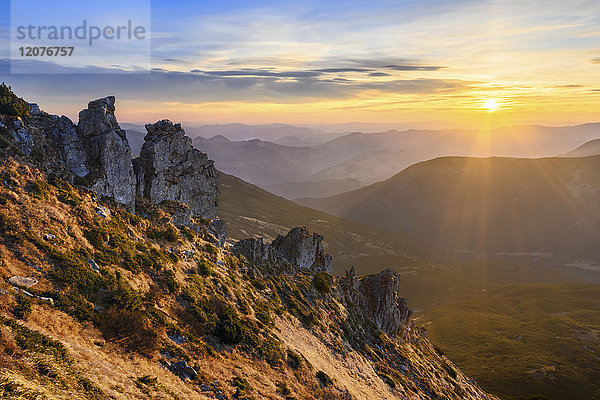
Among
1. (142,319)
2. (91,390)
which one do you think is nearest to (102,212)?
(142,319)

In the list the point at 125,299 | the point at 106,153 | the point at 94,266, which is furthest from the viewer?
the point at 106,153

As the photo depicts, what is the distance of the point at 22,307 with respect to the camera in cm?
2045

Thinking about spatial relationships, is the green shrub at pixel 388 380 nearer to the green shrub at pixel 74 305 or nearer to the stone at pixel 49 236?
the green shrub at pixel 74 305

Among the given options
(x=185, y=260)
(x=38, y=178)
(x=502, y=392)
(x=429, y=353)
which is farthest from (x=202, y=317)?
(x=502, y=392)

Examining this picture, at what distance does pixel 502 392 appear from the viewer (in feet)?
294

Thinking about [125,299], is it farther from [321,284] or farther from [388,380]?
[388,380]

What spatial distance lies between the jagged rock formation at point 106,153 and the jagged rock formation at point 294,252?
19974mm

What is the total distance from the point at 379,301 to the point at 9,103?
67120 millimetres

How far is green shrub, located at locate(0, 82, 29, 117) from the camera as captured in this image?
35594 millimetres

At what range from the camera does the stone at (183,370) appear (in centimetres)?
2430

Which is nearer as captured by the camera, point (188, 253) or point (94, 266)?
point (94, 266)

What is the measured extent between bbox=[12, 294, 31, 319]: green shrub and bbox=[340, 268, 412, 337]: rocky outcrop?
52885 mm

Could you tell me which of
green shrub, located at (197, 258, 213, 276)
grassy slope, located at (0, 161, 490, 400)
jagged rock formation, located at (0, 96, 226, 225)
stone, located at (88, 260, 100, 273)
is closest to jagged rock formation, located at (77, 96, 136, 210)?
jagged rock formation, located at (0, 96, 226, 225)

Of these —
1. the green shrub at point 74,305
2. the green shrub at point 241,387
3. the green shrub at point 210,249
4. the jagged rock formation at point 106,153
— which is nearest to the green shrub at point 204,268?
the green shrub at point 210,249
